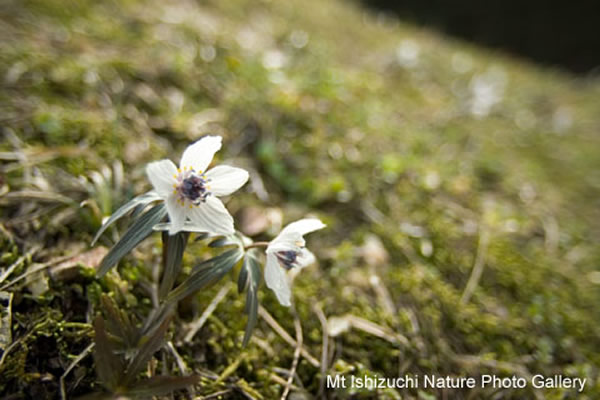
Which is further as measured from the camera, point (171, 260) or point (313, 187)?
point (313, 187)

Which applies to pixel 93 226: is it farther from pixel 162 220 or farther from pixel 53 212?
pixel 162 220

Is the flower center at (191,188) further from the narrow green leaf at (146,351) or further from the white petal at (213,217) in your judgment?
the narrow green leaf at (146,351)

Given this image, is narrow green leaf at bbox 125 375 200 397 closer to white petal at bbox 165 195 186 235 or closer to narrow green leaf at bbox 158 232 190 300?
narrow green leaf at bbox 158 232 190 300

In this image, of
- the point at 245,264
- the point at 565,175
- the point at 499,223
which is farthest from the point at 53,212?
the point at 565,175

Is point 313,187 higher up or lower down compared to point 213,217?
lower down

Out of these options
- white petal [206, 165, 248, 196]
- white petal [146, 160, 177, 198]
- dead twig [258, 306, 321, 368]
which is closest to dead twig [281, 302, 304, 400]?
dead twig [258, 306, 321, 368]

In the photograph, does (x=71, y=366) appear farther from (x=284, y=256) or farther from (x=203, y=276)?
(x=284, y=256)

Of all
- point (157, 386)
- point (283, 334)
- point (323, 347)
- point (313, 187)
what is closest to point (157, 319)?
point (157, 386)

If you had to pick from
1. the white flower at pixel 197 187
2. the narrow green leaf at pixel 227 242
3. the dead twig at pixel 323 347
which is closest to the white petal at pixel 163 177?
the white flower at pixel 197 187
